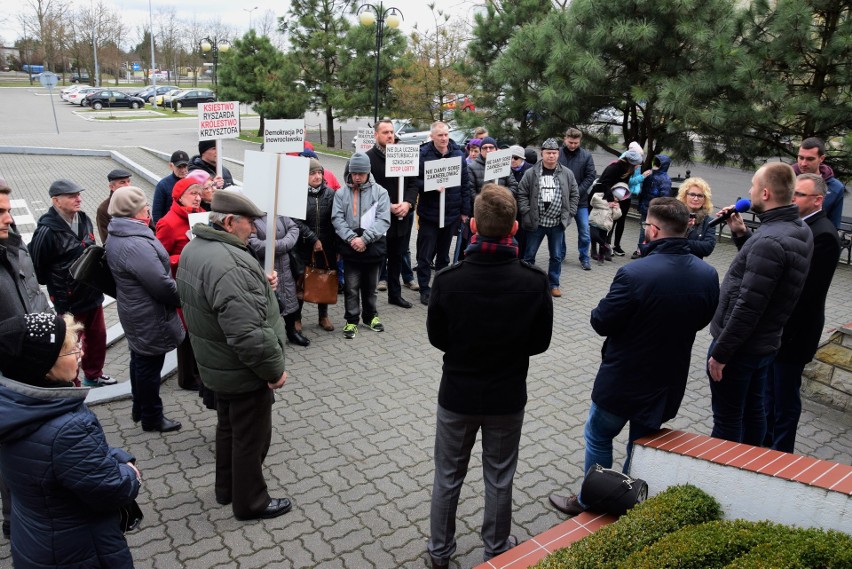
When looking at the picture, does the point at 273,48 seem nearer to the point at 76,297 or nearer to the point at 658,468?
→ the point at 76,297

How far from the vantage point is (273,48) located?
27.6 meters

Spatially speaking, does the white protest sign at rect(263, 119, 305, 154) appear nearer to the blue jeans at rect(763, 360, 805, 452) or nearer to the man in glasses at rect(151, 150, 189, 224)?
the man in glasses at rect(151, 150, 189, 224)

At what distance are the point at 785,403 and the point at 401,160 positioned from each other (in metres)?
4.81

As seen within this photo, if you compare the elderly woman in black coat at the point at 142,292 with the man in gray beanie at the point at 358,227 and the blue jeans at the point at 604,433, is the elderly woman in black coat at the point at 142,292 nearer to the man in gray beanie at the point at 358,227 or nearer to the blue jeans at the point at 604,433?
the man in gray beanie at the point at 358,227

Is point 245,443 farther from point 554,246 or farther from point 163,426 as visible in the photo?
point 554,246

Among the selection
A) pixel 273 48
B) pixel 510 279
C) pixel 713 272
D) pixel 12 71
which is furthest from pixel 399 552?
pixel 12 71

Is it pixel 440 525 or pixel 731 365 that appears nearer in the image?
pixel 440 525

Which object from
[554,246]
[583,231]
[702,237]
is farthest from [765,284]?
[583,231]

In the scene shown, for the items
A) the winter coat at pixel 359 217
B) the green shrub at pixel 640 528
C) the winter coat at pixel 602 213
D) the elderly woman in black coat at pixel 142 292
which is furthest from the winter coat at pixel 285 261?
the winter coat at pixel 602 213

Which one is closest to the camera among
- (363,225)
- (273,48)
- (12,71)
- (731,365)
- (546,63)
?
(731,365)

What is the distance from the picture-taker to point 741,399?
439 centimetres

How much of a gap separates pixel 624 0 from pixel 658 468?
10393 mm

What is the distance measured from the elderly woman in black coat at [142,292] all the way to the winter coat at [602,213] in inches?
273

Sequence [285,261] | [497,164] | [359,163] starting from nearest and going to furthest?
[285,261] < [359,163] < [497,164]
